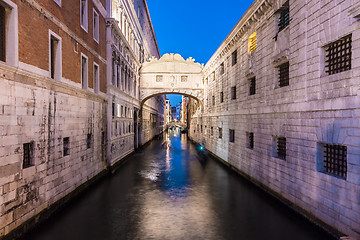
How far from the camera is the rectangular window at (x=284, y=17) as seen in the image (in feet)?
36.5

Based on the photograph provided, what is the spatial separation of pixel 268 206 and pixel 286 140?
2824 millimetres

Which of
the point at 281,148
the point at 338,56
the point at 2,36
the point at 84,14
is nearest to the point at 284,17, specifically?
the point at 338,56

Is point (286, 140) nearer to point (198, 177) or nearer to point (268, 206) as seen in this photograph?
point (268, 206)

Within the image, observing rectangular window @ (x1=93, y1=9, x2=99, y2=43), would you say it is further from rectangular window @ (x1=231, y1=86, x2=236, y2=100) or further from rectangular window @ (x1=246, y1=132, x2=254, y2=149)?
rectangular window @ (x1=246, y1=132, x2=254, y2=149)

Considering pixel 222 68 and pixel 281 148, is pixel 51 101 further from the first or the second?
pixel 222 68

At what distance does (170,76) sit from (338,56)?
Answer: 2424cm

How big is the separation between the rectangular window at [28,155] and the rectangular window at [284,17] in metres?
11.2

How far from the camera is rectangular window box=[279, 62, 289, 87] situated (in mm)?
11016

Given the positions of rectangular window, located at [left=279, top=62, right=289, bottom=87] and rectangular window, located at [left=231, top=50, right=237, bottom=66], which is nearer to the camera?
rectangular window, located at [left=279, top=62, right=289, bottom=87]

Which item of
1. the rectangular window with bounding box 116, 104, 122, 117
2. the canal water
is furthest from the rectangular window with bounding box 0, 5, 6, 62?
the rectangular window with bounding box 116, 104, 122, 117

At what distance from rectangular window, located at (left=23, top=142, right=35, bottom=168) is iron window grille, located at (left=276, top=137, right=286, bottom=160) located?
9.80 metres

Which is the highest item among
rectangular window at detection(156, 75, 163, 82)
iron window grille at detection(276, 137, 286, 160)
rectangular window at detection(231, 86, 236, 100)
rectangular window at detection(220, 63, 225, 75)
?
rectangular window at detection(156, 75, 163, 82)

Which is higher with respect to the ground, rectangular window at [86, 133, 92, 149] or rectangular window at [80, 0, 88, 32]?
rectangular window at [80, 0, 88, 32]

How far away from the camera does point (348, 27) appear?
7160 millimetres
